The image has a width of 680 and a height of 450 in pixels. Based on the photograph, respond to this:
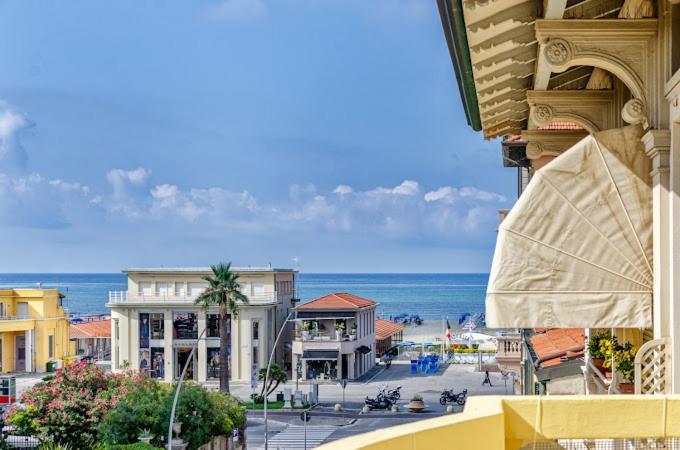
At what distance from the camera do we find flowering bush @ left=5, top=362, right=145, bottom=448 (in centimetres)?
3681

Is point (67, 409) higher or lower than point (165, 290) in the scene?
lower

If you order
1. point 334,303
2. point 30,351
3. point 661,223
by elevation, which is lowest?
point 30,351

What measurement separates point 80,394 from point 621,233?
31658 mm

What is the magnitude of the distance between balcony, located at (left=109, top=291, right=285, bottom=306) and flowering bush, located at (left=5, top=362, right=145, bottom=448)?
41.5 m

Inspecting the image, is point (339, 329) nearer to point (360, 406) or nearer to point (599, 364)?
point (360, 406)

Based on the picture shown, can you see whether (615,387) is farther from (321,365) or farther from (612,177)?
(321,365)

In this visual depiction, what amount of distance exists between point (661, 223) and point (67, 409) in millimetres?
31876

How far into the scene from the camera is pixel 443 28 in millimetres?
8617

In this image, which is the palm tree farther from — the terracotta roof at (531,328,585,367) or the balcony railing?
the terracotta roof at (531,328,585,367)

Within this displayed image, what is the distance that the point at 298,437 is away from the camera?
172ft

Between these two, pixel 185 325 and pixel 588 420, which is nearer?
pixel 588 420

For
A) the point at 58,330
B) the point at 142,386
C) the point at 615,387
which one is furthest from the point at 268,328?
the point at 615,387

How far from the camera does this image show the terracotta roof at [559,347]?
21078mm

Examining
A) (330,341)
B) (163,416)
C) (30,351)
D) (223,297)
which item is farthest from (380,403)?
(30,351)
